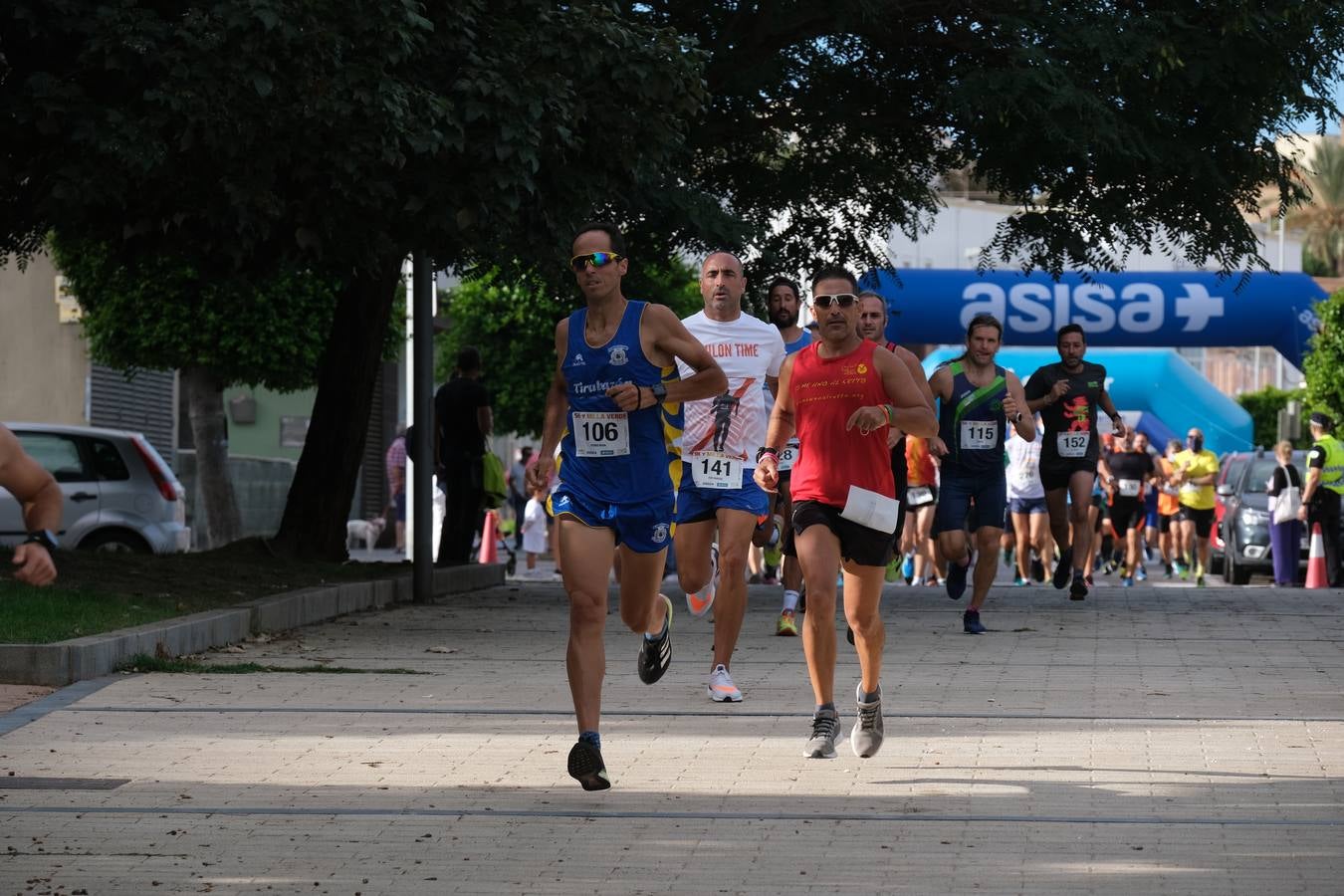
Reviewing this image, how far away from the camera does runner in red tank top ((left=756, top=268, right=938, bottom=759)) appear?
7738 millimetres

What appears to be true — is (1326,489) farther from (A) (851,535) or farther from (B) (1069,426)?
(A) (851,535)

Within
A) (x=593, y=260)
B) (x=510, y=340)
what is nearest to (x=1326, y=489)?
(x=593, y=260)

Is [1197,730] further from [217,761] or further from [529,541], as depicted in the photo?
[529,541]

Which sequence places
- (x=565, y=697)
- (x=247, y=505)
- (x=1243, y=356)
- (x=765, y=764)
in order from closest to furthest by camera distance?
(x=765, y=764) < (x=565, y=697) < (x=247, y=505) < (x=1243, y=356)

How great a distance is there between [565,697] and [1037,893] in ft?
14.4

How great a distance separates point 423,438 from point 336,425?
5.41 ft

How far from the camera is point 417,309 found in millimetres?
16000

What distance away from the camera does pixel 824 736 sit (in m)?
7.68

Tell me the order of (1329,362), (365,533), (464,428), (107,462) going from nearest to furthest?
1. (464,428)
2. (107,462)
3. (1329,362)
4. (365,533)

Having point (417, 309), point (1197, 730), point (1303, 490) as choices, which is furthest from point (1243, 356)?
point (1197, 730)


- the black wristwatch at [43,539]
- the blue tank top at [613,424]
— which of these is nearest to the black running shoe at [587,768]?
the blue tank top at [613,424]

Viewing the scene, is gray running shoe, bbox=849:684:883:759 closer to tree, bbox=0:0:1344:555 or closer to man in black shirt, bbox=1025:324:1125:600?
tree, bbox=0:0:1344:555

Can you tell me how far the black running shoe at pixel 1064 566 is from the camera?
1633 cm

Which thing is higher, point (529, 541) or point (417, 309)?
point (417, 309)
